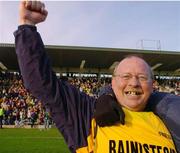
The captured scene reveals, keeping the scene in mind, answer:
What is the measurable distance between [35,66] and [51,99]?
270 mm

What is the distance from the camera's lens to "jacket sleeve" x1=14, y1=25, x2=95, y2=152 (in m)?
3.46

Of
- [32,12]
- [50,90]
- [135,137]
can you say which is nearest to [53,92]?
[50,90]

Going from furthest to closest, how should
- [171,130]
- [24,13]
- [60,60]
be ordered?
[60,60], [171,130], [24,13]

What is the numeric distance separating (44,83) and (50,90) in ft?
0.23

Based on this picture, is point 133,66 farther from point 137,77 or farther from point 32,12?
point 32,12

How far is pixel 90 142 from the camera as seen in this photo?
3.58 meters

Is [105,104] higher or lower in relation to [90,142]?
higher

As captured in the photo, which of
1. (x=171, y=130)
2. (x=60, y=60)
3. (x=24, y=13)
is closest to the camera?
(x=24, y=13)

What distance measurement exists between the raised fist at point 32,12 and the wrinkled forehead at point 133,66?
88 centimetres

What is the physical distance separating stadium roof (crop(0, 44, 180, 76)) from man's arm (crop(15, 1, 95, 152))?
100ft

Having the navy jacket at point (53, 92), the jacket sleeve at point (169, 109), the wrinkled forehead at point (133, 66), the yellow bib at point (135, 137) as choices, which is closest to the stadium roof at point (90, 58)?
the jacket sleeve at point (169, 109)

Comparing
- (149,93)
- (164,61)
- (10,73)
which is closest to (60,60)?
(10,73)

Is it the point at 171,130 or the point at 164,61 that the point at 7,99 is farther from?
the point at 171,130

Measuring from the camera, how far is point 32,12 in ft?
11.4
